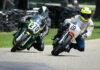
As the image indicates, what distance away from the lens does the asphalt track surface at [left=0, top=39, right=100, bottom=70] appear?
11.1 m

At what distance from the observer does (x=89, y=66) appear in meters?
12.5

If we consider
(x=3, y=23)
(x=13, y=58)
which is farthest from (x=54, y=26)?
(x=13, y=58)

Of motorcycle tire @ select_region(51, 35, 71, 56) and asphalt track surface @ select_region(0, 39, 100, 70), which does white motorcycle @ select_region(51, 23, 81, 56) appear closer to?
motorcycle tire @ select_region(51, 35, 71, 56)

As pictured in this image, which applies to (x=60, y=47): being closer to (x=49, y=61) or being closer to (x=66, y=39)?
(x=66, y=39)

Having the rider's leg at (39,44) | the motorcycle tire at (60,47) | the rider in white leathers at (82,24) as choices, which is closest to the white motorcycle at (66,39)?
the motorcycle tire at (60,47)

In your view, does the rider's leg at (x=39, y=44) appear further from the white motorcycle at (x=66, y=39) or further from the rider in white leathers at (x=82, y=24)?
the white motorcycle at (x=66, y=39)

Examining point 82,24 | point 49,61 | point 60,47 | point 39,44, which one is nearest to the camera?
point 49,61

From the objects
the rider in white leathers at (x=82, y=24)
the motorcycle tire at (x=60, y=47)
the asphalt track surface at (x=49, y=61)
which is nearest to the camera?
the asphalt track surface at (x=49, y=61)

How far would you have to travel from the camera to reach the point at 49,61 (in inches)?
518

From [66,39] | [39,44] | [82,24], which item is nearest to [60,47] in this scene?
[66,39]

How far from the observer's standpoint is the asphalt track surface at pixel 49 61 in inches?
438

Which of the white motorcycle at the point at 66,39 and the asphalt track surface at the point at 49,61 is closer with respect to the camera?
the asphalt track surface at the point at 49,61

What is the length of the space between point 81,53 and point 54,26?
14136 millimetres

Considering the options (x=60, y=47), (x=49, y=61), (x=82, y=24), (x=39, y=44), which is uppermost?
(x=82, y=24)
